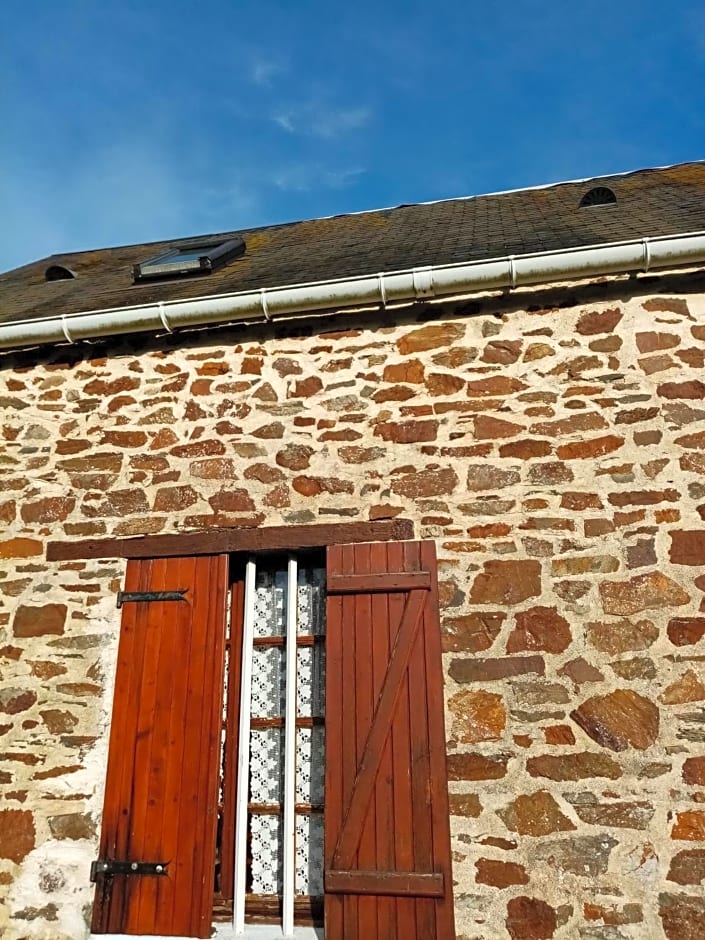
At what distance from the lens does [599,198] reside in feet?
19.6

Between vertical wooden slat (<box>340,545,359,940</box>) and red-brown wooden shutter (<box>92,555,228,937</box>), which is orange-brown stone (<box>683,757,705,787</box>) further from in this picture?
red-brown wooden shutter (<box>92,555,228,937</box>)

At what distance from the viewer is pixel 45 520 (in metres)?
4.25

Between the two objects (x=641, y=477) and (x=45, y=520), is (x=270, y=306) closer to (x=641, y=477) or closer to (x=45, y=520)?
(x=45, y=520)

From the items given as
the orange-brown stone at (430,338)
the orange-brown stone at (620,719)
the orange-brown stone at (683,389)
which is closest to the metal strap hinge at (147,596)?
the orange-brown stone at (430,338)

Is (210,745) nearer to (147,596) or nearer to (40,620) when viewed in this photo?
(147,596)

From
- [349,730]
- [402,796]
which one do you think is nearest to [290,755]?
[349,730]

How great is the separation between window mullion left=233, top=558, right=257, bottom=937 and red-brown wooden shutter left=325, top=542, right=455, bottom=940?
48 centimetres

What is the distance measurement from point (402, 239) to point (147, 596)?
334 cm

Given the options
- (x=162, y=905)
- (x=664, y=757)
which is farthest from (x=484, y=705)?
(x=162, y=905)

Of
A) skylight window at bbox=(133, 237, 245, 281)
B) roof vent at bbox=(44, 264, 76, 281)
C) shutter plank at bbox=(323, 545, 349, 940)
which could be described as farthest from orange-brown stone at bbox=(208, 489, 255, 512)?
roof vent at bbox=(44, 264, 76, 281)

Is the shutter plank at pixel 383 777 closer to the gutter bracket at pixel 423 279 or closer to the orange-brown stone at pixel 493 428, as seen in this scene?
the orange-brown stone at pixel 493 428

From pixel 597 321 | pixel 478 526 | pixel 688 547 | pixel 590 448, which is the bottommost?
pixel 688 547

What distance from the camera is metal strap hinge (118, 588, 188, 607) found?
3924mm

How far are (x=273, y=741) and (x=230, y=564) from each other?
98cm
